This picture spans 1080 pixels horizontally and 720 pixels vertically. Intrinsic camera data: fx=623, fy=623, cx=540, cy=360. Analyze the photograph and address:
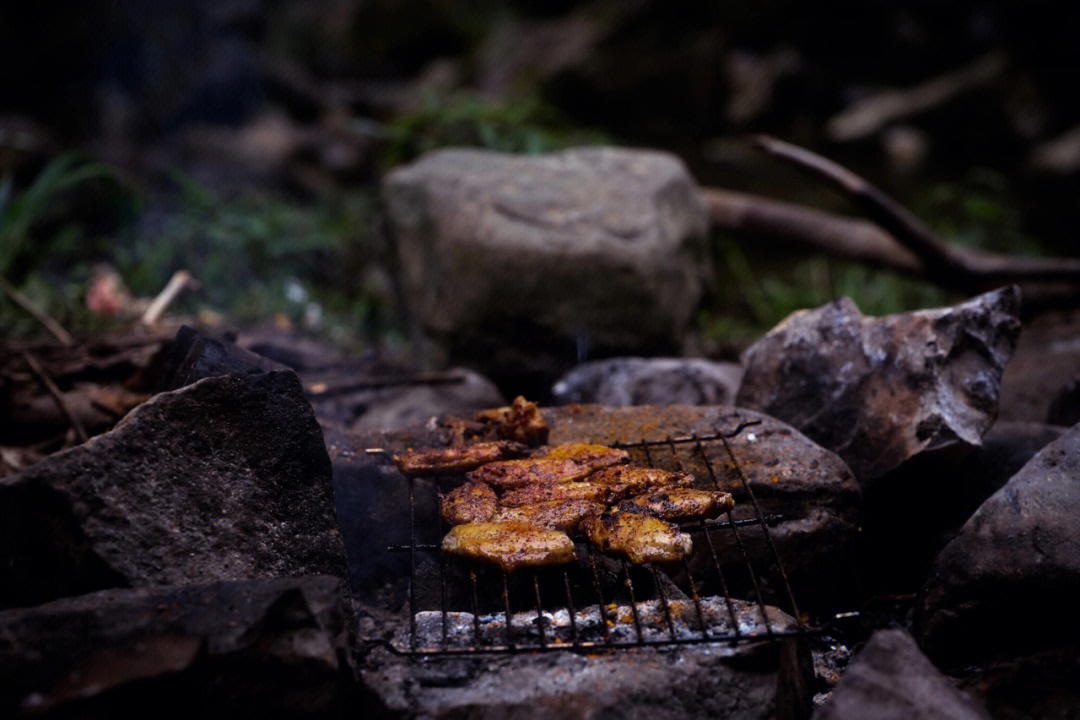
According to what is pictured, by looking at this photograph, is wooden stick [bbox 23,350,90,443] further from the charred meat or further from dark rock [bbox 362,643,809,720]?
the charred meat

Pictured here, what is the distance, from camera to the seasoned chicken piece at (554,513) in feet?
5.95

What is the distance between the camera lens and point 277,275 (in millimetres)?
6406

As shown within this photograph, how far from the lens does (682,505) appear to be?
1.81 meters

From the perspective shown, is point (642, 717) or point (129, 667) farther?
point (642, 717)

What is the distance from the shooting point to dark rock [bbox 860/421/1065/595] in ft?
7.46

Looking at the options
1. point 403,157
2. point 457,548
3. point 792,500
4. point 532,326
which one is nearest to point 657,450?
point 792,500

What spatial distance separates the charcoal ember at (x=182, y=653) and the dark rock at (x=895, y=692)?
1.09 metres

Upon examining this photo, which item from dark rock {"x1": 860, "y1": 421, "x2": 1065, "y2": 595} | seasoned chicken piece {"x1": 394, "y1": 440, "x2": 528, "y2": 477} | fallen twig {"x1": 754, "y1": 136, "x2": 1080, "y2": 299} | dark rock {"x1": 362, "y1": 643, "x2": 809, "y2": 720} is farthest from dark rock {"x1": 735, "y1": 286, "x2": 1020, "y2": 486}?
fallen twig {"x1": 754, "y1": 136, "x2": 1080, "y2": 299}

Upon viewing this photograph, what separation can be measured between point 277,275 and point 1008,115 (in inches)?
360

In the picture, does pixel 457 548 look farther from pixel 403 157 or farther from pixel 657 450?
pixel 403 157

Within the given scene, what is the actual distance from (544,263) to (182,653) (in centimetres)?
273

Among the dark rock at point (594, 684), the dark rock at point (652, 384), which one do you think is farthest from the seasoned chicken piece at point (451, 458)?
the dark rock at point (652, 384)

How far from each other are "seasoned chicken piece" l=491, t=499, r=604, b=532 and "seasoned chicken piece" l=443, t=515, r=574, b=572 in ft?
0.21

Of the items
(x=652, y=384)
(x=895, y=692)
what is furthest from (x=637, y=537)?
(x=652, y=384)
